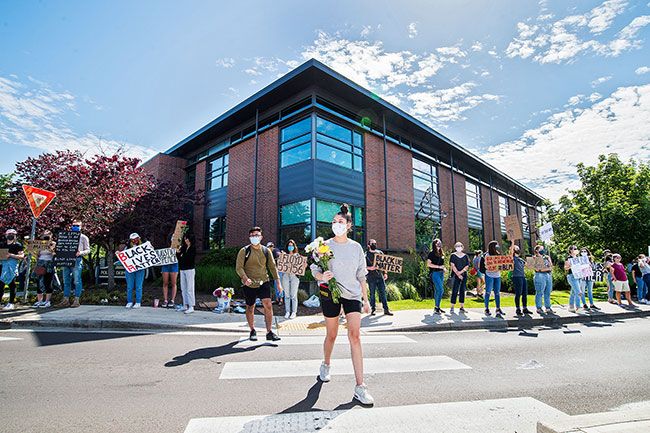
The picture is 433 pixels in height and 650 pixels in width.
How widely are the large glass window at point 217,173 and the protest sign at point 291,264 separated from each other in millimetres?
11984

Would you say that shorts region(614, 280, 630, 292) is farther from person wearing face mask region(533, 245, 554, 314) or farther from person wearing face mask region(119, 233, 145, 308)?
person wearing face mask region(119, 233, 145, 308)

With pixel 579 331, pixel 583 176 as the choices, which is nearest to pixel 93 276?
pixel 579 331

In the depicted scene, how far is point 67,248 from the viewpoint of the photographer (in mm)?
8727

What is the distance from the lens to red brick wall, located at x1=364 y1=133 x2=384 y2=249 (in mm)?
16719

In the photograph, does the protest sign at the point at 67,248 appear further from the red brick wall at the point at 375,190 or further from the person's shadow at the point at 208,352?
the red brick wall at the point at 375,190

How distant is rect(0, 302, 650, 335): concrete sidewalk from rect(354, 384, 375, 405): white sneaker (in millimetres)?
3644

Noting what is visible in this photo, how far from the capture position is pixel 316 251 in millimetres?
4039

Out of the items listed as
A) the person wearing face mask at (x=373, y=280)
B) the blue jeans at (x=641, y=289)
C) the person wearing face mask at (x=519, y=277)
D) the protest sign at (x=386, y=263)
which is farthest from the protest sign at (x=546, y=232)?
the blue jeans at (x=641, y=289)

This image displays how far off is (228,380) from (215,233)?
53.3ft

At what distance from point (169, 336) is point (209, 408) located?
370 cm

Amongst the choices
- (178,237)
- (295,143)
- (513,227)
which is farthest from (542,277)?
(295,143)

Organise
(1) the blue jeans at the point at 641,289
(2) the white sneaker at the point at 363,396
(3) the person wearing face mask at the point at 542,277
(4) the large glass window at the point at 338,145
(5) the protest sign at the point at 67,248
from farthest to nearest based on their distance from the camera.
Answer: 1. (4) the large glass window at the point at 338,145
2. (1) the blue jeans at the point at 641,289
3. (3) the person wearing face mask at the point at 542,277
4. (5) the protest sign at the point at 67,248
5. (2) the white sneaker at the point at 363,396

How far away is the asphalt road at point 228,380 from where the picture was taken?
319cm

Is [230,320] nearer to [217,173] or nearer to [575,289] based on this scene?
[575,289]
